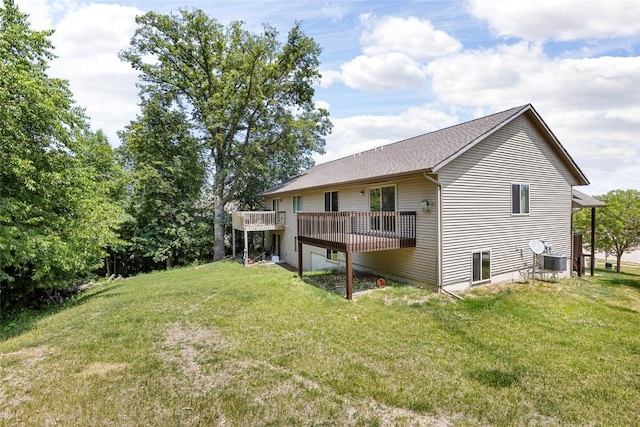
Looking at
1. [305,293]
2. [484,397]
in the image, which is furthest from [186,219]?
[484,397]

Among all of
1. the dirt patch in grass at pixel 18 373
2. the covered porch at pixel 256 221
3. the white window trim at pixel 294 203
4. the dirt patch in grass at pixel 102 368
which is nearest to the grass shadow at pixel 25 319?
the dirt patch in grass at pixel 18 373

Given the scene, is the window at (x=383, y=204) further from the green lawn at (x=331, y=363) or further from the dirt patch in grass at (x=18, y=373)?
the dirt patch in grass at (x=18, y=373)

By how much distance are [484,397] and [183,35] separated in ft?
79.4

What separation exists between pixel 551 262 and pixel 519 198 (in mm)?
2459

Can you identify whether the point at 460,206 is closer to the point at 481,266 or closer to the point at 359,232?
the point at 481,266

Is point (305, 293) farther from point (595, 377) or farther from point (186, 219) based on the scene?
point (186, 219)

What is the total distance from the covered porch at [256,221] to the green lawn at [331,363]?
29.9 feet

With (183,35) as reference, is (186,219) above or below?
below

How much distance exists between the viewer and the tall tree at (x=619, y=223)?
21.9m

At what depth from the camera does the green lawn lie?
13.3 ft

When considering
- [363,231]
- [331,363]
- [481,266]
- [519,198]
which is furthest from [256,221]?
[331,363]

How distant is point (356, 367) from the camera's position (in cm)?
525

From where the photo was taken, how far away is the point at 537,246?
457 inches

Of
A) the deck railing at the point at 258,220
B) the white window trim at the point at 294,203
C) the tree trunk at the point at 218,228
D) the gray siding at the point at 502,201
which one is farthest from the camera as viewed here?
the tree trunk at the point at 218,228
